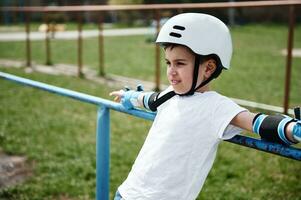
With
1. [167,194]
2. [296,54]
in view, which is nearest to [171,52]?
[167,194]

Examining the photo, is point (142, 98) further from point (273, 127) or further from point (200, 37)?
point (273, 127)

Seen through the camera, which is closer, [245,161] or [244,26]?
[245,161]

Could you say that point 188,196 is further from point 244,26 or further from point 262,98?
point 244,26

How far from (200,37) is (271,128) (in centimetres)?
47

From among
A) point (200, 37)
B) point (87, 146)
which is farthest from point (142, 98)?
point (87, 146)

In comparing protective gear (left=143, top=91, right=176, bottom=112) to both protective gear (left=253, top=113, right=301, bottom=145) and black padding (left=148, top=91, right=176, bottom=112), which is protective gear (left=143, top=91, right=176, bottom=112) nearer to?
black padding (left=148, top=91, right=176, bottom=112)

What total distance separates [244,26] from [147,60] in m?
15.2

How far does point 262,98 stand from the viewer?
7066mm

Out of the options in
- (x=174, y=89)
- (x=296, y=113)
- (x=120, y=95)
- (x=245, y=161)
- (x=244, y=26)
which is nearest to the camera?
(x=296, y=113)

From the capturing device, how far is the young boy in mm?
1638

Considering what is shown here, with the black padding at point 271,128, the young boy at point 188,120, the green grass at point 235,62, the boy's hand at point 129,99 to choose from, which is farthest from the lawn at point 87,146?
the black padding at point 271,128

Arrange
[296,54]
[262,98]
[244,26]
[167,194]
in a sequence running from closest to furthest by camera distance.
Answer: [167,194]
[262,98]
[296,54]
[244,26]

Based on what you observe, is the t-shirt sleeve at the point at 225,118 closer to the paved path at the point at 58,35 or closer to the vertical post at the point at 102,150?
the vertical post at the point at 102,150

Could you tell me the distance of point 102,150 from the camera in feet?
7.83
